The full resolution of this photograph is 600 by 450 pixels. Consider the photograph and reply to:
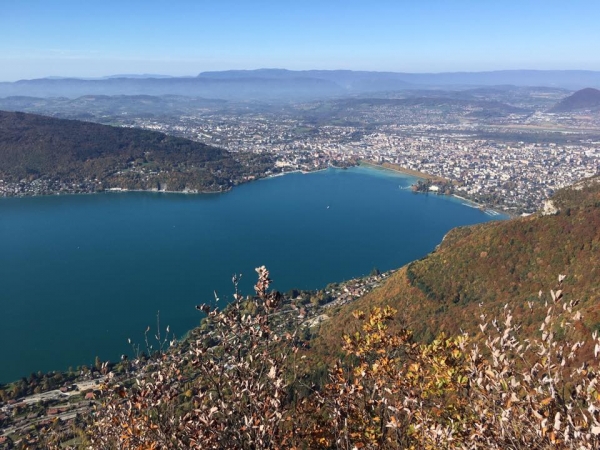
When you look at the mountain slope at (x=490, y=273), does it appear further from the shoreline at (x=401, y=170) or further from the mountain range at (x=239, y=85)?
the mountain range at (x=239, y=85)

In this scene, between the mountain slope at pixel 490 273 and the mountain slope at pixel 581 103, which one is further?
the mountain slope at pixel 581 103

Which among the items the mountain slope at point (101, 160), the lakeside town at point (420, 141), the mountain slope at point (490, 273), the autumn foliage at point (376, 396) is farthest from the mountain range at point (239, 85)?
the autumn foliage at point (376, 396)

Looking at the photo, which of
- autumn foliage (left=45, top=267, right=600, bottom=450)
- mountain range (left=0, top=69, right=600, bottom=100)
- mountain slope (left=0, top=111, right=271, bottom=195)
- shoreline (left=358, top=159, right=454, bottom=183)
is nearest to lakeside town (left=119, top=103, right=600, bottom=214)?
shoreline (left=358, top=159, right=454, bottom=183)

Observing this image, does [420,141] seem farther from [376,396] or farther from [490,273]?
[376,396]

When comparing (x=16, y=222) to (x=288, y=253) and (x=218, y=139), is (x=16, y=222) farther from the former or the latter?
(x=218, y=139)

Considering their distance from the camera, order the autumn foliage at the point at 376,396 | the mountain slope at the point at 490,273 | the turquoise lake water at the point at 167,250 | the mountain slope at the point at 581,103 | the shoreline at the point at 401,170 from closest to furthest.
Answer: the autumn foliage at the point at 376,396
the mountain slope at the point at 490,273
the turquoise lake water at the point at 167,250
the shoreline at the point at 401,170
the mountain slope at the point at 581,103

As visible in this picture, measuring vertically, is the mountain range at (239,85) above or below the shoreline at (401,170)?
above
